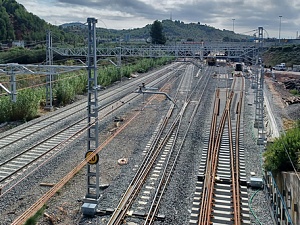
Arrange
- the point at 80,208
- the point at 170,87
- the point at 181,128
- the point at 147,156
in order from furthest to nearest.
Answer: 1. the point at 170,87
2. the point at 181,128
3. the point at 147,156
4. the point at 80,208

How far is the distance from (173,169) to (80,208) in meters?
3.53

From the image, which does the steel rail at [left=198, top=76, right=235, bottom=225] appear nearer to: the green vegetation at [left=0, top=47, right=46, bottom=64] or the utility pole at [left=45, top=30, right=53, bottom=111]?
the utility pole at [left=45, top=30, right=53, bottom=111]

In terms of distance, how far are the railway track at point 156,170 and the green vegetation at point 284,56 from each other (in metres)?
50.1

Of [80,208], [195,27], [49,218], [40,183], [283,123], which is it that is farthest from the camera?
[195,27]

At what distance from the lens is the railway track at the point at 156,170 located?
8766mm

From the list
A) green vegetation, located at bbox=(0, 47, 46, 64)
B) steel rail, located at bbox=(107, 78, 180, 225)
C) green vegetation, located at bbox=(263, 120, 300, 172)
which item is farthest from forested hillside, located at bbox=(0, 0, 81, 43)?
green vegetation, located at bbox=(263, 120, 300, 172)

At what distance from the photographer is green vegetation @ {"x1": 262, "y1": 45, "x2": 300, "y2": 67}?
65.4 meters

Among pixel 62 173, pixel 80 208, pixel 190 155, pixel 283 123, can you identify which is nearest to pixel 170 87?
pixel 283 123

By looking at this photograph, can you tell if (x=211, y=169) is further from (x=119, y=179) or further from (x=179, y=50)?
(x=179, y=50)

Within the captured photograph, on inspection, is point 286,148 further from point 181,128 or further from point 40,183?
point 181,128

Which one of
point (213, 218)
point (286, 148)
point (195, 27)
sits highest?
point (195, 27)

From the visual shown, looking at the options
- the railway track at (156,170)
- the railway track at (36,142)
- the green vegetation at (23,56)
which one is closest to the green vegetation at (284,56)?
the green vegetation at (23,56)

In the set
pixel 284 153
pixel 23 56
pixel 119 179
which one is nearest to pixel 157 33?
pixel 23 56

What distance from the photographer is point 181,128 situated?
17094 millimetres
